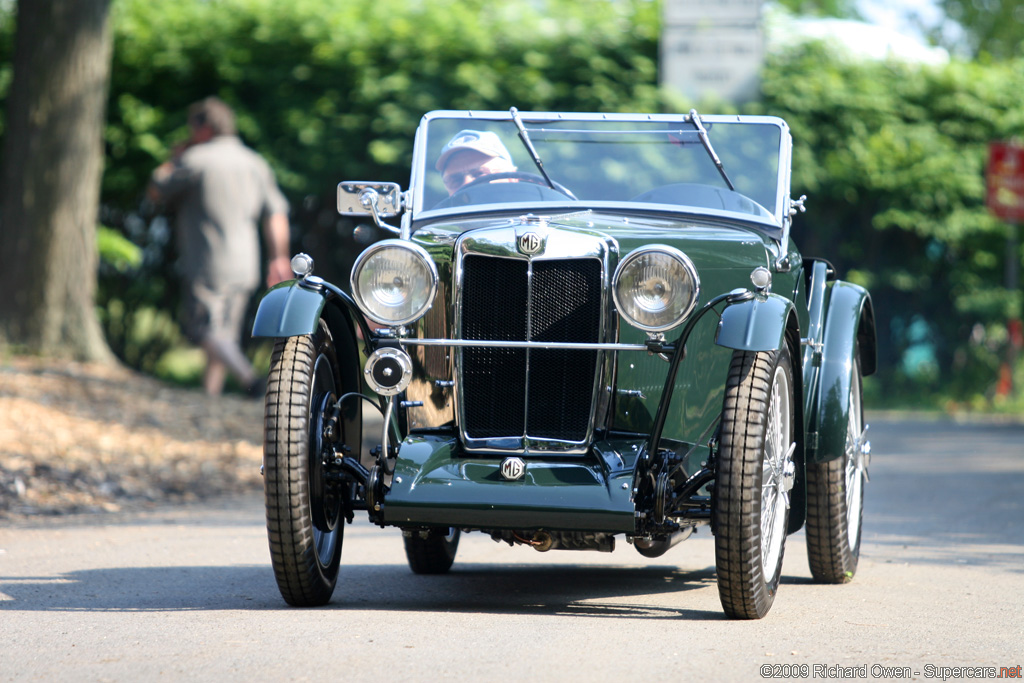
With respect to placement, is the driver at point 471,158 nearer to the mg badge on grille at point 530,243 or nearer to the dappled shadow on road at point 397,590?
the mg badge on grille at point 530,243

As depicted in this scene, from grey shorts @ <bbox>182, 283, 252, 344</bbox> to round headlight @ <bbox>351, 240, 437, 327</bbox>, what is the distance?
6162 millimetres

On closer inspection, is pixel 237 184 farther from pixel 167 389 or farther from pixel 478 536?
pixel 478 536

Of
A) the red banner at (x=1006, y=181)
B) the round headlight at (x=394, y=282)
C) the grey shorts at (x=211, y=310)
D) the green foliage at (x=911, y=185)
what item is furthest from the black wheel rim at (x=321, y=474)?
the red banner at (x=1006, y=181)

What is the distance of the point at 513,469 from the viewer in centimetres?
406

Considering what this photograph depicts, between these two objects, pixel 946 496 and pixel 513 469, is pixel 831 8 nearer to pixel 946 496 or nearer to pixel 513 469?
pixel 946 496

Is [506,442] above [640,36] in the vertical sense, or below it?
below

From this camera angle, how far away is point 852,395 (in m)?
5.29

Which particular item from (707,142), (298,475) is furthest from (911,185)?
(298,475)

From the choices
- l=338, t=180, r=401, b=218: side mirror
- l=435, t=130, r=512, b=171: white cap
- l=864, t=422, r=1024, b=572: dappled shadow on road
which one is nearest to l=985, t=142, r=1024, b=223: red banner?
l=864, t=422, r=1024, b=572: dappled shadow on road

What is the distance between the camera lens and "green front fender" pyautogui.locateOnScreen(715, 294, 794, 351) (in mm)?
3988

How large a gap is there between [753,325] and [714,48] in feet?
25.7

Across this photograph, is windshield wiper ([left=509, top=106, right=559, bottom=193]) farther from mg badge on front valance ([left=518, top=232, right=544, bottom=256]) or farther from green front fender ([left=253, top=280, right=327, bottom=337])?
green front fender ([left=253, top=280, right=327, bottom=337])

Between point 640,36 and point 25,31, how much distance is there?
5232 millimetres

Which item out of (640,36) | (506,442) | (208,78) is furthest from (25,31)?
(506,442)
